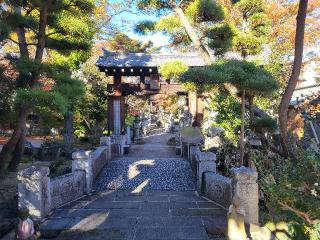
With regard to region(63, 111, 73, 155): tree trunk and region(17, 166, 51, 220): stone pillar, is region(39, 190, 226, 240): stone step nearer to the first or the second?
region(17, 166, 51, 220): stone pillar

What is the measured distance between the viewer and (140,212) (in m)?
7.44

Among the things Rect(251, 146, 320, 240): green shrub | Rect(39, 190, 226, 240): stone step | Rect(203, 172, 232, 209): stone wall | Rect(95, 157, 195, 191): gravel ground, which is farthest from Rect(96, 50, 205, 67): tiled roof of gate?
Rect(251, 146, 320, 240): green shrub

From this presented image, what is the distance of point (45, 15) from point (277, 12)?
1229 cm

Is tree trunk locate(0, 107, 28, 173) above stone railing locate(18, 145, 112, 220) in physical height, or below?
above

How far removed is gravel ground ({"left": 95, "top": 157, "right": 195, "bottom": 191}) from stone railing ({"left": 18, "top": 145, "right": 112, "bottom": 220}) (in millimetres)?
801

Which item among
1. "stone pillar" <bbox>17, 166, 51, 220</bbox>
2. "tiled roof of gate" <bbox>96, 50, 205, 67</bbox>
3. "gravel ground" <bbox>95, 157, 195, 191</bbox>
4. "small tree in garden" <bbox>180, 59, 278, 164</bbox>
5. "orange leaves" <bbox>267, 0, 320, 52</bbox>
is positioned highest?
"orange leaves" <bbox>267, 0, 320, 52</bbox>

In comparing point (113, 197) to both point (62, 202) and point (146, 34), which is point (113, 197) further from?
point (146, 34)

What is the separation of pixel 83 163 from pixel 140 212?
8.92 ft

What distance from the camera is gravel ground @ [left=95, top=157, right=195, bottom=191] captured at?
10.2 meters

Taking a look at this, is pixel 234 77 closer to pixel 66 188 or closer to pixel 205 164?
pixel 205 164

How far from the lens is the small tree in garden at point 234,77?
23.6ft

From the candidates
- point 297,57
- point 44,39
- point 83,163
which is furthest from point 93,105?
point 297,57

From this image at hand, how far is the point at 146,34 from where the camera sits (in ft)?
35.5

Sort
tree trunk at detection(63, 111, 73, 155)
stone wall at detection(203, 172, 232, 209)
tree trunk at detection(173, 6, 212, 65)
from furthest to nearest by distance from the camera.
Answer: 1. tree trunk at detection(63, 111, 73, 155)
2. tree trunk at detection(173, 6, 212, 65)
3. stone wall at detection(203, 172, 232, 209)
